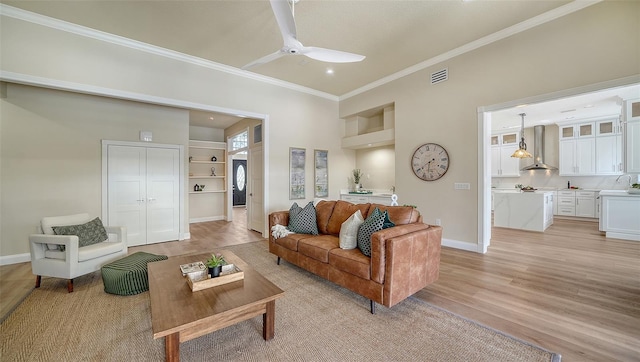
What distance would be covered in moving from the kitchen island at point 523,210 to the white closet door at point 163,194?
25.6 ft

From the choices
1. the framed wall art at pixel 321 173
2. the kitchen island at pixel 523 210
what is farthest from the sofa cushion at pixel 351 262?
the kitchen island at pixel 523 210

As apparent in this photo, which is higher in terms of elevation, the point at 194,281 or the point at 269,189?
the point at 269,189

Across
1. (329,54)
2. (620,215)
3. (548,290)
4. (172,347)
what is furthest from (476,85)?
(172,347)

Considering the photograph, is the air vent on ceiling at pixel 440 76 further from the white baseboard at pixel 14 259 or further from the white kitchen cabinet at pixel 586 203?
the white baseboard at pixel 14 259

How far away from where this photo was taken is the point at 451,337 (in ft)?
6.46

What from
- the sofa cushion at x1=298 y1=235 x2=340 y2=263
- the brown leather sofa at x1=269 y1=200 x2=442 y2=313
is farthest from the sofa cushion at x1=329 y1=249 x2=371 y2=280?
the sofa cushion at x1=298 y1=235 x2=340 y2=263

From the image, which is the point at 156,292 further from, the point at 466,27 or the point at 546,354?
→ the point at 466,27

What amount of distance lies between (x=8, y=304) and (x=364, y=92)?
21.3 feet

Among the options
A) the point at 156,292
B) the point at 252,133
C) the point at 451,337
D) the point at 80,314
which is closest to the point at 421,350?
the point at 451,337

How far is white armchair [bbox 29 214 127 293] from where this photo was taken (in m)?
2.72

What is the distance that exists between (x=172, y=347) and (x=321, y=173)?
504 cm

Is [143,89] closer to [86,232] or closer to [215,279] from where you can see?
[86,232]

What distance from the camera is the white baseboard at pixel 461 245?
13.6 ft

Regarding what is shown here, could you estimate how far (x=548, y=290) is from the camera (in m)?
2.76
